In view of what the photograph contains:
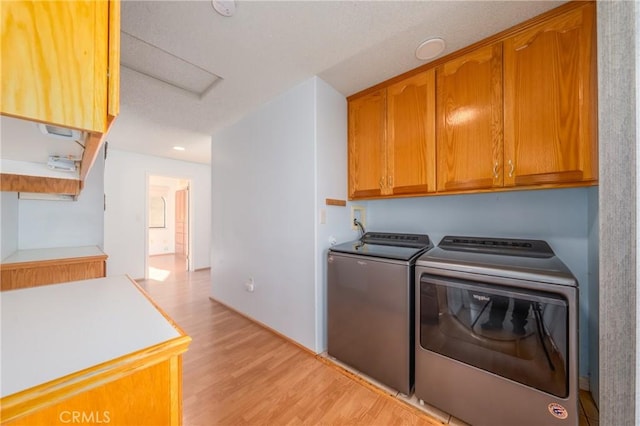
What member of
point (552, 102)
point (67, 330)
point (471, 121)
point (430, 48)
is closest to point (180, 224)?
point (67, 330)

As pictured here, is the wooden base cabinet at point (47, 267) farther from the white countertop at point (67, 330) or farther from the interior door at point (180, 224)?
the interior door at point (180, 224)

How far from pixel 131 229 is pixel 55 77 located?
445cm

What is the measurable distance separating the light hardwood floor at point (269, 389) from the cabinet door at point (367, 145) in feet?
4.75

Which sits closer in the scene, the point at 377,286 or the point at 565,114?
the point at 565,114

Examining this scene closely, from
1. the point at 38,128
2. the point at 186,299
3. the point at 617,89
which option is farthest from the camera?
the point at 186,299

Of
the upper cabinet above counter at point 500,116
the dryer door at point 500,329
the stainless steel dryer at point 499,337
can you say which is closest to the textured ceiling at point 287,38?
the upper cabinet above counter at point 500,116

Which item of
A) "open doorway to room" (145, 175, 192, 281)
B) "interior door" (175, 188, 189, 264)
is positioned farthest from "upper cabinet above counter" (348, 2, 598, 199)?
"open doorway to room" (145, 175, 192, 281)

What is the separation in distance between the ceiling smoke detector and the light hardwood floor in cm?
228

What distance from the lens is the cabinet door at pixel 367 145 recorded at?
192 cm

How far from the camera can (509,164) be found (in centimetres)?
137

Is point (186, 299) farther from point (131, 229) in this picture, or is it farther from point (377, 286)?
point (377, 286)

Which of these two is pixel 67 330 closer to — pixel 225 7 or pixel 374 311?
pixel 374 311

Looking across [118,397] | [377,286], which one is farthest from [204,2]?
[377,286]

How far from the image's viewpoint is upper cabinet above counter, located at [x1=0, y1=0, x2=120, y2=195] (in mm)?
476
